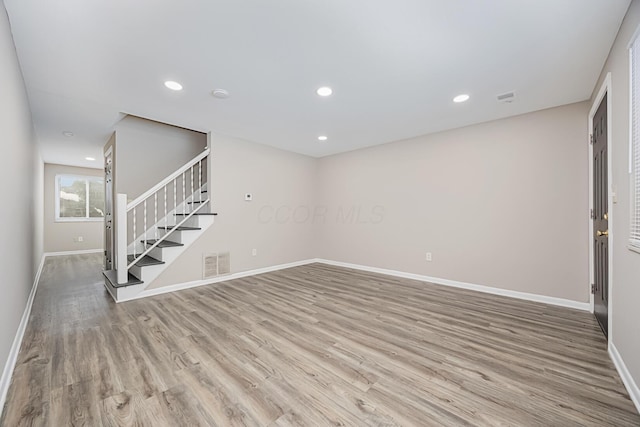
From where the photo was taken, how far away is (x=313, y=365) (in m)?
1.96

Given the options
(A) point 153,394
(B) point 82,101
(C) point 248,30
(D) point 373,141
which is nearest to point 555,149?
(D) point 373,141

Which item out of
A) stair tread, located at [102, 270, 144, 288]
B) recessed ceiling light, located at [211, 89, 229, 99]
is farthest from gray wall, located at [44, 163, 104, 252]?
recessed ceiling light, located at [211, 89, 229, 99]

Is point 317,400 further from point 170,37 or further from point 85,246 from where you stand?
point 85,246

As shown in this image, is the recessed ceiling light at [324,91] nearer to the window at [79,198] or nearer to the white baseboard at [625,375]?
the white baseboard at [625,375]

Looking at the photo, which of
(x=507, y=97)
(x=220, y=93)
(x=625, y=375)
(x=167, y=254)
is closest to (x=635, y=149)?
(x=625, y=375)

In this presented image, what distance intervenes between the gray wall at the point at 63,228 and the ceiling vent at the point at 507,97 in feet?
32.2

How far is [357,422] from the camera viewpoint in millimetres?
1417

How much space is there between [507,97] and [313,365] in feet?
11.2

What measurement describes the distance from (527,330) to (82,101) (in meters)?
5.50

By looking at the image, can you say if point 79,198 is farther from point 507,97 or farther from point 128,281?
point 507,97

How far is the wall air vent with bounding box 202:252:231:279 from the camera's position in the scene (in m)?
4.22

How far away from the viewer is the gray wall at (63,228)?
22.5 ft

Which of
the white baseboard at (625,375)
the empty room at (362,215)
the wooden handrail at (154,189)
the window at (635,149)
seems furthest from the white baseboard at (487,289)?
the wooden handrail at (154,189)

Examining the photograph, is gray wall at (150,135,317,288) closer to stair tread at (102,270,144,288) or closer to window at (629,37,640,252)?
stair tread at (102,270,144,288)
